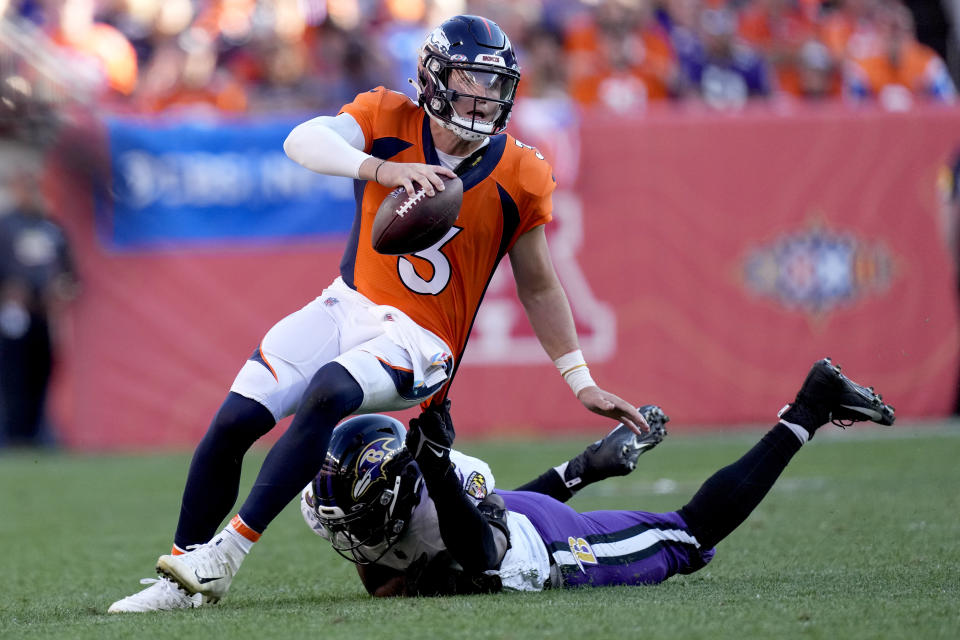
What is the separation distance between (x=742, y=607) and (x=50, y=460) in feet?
22.6

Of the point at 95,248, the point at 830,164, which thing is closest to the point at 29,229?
the point at 95,248

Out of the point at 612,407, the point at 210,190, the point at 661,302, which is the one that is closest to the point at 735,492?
the point at 612,407

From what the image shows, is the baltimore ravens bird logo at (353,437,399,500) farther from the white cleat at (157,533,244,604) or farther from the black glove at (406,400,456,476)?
the white cleat at (157,533,244,604)

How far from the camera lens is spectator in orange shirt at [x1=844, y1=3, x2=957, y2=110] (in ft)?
35.7

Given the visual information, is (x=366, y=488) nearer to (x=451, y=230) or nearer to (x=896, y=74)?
(x=451, y=230)

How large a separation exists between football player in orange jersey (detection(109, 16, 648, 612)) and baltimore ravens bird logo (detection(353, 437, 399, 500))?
0.39 feet

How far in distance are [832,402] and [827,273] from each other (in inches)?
221

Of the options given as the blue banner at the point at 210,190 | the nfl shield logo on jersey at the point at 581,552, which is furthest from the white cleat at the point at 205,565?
the blue banner at the point at 210,190

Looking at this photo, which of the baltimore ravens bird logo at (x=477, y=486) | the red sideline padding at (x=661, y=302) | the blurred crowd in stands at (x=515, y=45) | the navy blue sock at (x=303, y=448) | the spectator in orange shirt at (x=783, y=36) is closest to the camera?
the navy blue sock at (x=303, y=448)

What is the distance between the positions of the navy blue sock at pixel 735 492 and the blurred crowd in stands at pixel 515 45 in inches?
250

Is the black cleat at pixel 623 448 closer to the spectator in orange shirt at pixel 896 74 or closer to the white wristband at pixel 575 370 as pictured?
the white wristband at pixel 575 370

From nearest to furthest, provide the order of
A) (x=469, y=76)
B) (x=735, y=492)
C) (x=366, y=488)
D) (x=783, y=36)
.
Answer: (x=366, y=488)
(x=469, y=76)
(x=735, y=492)
(x=783, y=36)

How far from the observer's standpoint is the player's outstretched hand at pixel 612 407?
418 centimetres

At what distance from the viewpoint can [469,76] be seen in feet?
13.4
